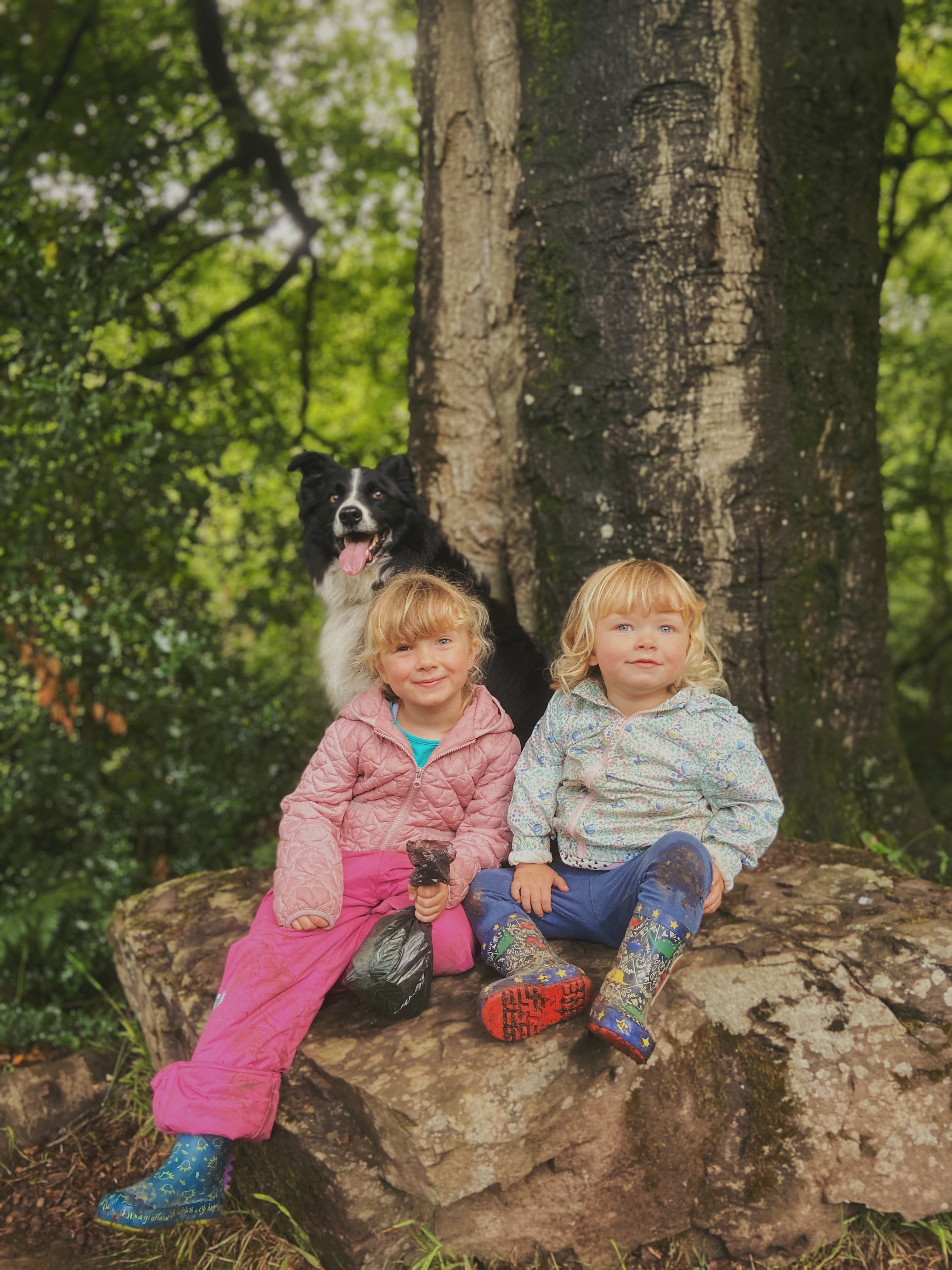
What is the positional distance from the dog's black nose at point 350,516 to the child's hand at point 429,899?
1.58 m

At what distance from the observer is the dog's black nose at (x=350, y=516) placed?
3496 millimetres

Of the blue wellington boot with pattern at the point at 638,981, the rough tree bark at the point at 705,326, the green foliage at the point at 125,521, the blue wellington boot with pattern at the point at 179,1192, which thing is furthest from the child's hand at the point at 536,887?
the green foliage at the point at 125,521

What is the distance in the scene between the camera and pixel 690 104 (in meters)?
3.51

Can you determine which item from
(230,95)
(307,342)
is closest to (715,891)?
(307,342)

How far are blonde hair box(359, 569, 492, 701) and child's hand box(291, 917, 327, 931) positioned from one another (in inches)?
31.6

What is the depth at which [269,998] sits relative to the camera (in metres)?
2.45

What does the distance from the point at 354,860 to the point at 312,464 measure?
1.71m

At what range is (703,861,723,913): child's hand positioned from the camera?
2.54 meters

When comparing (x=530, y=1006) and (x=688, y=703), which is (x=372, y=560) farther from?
(x=530, y=1006)

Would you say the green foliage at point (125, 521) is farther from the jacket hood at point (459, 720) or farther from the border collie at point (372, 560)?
the jacket hood at point (459, 720)

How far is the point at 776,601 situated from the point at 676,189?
1698 millimetres

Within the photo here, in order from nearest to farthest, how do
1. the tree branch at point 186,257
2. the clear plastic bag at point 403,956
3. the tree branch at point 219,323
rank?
the clear plastic bag at point 403,956
the tree branch at point 186,257
the tree branch at point 219,323

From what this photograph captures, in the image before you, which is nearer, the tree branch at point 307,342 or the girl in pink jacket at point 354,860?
the girl in pink jacket at point 354,860

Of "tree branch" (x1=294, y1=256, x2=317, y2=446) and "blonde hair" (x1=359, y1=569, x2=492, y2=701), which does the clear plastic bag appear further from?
"tree branch" (x1=294, y1=256, x2=317, y2=446)
